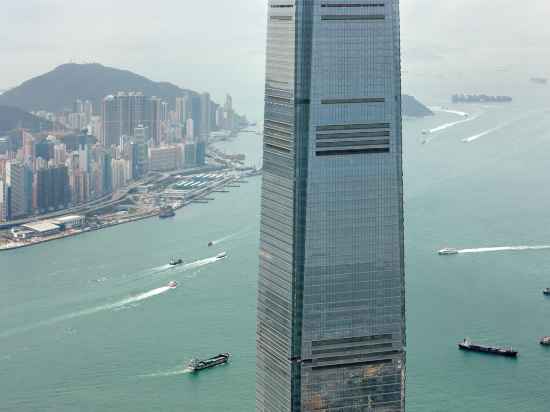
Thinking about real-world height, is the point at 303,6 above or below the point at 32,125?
above

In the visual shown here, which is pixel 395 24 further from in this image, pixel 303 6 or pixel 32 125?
pixel 32 125

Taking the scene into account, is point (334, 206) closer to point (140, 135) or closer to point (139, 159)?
point (139, 159)

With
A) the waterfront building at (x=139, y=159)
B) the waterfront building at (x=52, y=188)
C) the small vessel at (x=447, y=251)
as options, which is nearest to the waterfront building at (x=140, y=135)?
the waterfront building at (x=139, y=159)

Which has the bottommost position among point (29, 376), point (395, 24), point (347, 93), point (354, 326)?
point (29, 376)

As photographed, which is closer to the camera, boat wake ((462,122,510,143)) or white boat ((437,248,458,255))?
white boat ((437,248,458,255))

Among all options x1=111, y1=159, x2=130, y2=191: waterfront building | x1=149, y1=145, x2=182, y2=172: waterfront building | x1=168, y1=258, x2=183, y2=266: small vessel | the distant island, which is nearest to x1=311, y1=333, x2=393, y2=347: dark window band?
x1=168, y1=258, x2=183, y2=266: small vessel

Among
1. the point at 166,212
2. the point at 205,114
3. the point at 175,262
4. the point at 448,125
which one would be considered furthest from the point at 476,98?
the point at 175,262

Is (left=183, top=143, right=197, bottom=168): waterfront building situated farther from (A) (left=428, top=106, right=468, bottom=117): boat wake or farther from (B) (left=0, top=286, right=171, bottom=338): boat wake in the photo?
(A) (left=428, top=106, right=468, bottom=117): boat wake

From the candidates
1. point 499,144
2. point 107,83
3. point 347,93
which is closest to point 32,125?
point 107,83
